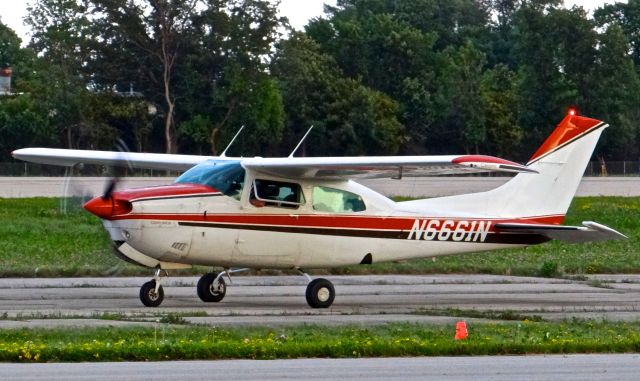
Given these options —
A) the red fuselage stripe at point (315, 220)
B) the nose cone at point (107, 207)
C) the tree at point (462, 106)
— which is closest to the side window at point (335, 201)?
the red fuselage stripe at point (315, 220)

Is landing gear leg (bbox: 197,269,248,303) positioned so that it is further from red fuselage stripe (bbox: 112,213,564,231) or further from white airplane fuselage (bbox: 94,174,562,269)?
red fuselage stripe (bbox: 112,213,564,231)

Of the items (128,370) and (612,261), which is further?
(612,261)

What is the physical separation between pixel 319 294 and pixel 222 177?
2146mm

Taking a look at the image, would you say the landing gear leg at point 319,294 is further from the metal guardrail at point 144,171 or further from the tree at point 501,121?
the tree at point 501,121

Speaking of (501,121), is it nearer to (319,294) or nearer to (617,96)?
(617,96)

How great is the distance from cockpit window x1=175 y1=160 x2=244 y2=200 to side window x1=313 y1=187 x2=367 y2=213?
123cm

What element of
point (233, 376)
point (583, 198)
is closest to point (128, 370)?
point (233, 376)

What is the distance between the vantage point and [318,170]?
17531 millimetres

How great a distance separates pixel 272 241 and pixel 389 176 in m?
1.98

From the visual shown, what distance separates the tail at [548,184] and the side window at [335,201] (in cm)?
156

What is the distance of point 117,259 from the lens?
17578mm

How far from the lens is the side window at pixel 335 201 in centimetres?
1805

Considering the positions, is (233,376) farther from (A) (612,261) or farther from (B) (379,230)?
(A) (612,261)

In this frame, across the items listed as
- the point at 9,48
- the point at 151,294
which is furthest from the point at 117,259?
the point at 9,48
